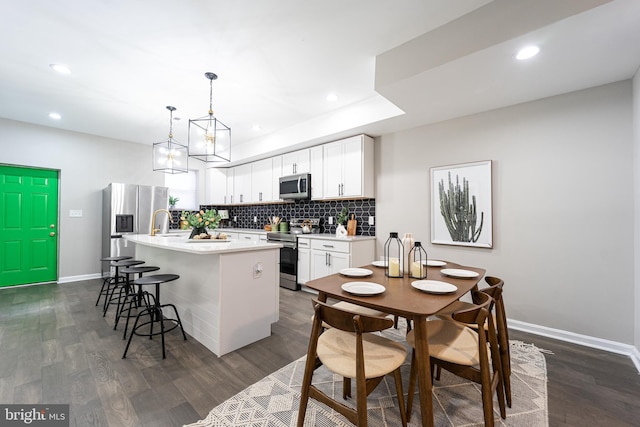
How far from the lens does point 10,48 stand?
8.18 ft

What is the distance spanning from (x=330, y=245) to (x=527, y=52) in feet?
9.64

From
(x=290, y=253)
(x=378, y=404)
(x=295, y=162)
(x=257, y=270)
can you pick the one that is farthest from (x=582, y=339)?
(x=295, y=162)

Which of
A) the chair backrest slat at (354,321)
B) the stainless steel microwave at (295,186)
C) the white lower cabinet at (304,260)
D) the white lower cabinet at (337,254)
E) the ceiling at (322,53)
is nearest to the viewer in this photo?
the chair backrest slat at (354,321)

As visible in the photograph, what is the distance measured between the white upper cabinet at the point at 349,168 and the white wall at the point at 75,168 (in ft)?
14.2

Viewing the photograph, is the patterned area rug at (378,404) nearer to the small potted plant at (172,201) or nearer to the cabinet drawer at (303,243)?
the cabinet drawer at (303,243)

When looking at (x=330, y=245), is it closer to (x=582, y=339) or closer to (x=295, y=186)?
(x=295, y=186)

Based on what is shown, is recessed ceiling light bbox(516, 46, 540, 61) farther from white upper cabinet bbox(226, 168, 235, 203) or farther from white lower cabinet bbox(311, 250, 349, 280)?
white upper cabinet bbox(226, 168, 235, 203)

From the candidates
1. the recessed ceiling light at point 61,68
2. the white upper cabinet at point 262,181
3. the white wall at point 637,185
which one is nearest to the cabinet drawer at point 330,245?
the white upper cabinet at point 262,181

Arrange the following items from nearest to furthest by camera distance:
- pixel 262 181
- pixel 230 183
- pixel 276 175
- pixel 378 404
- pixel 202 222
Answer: pixel 378 404 → pixel 202 222 → pixel 276 175 → pixel 262 181 → pixel 230 183

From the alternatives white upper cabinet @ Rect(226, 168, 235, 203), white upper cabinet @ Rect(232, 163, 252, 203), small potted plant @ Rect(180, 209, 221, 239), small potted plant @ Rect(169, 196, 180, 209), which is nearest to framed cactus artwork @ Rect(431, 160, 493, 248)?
small potted plant @ Rect(180, 209, 221, 239)

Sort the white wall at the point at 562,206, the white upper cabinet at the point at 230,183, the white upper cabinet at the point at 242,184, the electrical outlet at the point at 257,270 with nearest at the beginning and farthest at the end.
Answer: the white wall at the point at 562,206 < the electrical outlet at the point at 257,270 < the white upper cabinet at the point at 242,184 < the white upper cabinet at the point at 230,183

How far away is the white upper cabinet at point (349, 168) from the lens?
391cm

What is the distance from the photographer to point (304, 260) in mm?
4254

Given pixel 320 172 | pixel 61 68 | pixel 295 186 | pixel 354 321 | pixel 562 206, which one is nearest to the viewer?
pixel 354 321
